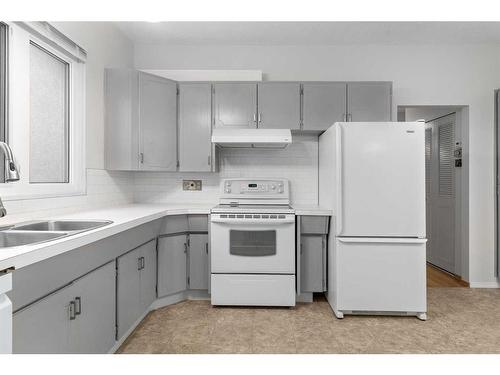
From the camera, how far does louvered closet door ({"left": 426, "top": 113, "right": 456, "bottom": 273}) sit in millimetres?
3859

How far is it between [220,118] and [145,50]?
1.26 m

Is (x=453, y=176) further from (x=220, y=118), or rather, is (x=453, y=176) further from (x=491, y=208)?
(x=220, y=118)

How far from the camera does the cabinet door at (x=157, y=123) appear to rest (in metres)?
2.97

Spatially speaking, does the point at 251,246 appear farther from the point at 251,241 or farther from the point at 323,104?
the point at 323,104

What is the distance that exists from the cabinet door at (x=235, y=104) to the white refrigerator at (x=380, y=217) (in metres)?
0.95

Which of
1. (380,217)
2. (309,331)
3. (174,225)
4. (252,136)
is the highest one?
(252,136)

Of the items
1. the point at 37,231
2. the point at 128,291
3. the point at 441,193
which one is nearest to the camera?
the point at 37,231

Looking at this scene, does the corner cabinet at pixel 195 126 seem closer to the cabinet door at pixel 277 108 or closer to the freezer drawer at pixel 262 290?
the cabinet door at pixel 277 108

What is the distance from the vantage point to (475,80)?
11.5 ft

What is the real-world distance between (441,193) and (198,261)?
10.4 ft

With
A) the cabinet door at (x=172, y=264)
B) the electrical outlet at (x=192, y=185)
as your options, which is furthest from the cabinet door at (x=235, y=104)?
the cabinet door at (x=172, y=264)

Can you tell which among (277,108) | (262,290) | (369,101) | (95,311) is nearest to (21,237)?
(95,311)

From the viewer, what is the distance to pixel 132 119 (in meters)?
2.91

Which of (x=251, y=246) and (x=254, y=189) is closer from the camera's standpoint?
(x=251, y=246)
